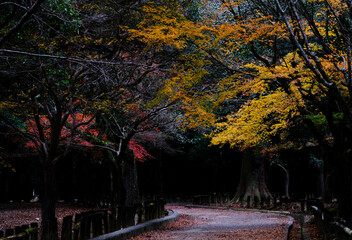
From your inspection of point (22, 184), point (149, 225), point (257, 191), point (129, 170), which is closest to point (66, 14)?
point (149, 225)

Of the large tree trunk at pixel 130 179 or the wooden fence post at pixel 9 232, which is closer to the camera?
the wooden fence post at pixel 9 232

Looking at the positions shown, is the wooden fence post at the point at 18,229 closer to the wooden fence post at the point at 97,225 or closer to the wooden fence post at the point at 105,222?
the wooden fence post at the point at 97,225

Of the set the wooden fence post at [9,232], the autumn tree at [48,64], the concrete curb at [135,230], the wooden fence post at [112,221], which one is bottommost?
the concrete curb at [135,230]

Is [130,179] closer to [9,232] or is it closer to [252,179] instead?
[252,179]

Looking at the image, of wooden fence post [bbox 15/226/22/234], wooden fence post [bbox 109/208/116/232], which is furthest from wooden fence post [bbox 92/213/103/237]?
wooden fence post [bbox 15/226/22/234]

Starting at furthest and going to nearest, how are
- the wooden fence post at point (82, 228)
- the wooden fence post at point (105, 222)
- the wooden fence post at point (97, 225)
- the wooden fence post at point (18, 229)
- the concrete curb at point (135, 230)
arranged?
the wooden fence post at point (105, 222), the concrete curb at point (135, 230), the wooden fence post at point (97, 225), the wooden fence post at point (82, 228), the wooden fence post at point (18, 229)

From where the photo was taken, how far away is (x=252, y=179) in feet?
92.3

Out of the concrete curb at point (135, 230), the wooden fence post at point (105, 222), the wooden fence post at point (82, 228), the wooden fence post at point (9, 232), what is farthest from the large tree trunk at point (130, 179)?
the wooden fence post at point (9, 232)

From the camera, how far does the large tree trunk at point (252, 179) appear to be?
27.8m

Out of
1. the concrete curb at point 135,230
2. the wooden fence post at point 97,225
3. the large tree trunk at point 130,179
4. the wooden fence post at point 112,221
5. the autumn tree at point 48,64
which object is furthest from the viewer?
the large tree trunk at point 130,179

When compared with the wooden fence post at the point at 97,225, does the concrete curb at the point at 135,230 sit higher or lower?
lower

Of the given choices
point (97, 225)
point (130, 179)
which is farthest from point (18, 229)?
point (130, 179)

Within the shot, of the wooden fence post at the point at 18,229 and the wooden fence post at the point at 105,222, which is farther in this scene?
the wooden fence post at the point at 105,222

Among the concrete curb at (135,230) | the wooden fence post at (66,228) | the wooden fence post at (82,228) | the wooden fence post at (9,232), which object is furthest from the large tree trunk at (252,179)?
the wooden fence post at (9,232)
